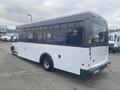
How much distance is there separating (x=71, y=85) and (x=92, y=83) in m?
1.00

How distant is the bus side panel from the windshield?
70 centimetres

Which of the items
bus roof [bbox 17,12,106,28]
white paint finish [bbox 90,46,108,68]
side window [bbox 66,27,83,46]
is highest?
bus roof [bbox 17,12,106,28]

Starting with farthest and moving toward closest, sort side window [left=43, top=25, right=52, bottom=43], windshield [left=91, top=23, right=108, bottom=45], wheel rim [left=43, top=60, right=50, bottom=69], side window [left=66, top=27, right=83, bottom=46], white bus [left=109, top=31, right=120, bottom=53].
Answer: white bus [left=109, top=31, right=120, bottom=53], wheel rim [left=43, top=60, right=50, bottom=69], side window [left=43, top=25, right=52, bottom=43], windshield [left=91, top=23, right=108, bottom=45], side window [left=66, top=27, right=83, bottom=46]

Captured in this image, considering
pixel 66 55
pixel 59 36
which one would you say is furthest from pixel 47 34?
pixel 66 55

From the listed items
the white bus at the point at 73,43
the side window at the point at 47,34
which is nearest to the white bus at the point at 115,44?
the white bus at the point at 73,43

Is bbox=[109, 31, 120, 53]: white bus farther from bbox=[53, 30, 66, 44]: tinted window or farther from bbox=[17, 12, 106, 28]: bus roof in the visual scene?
bbox=[53, 30, 66, 44]: tinted window

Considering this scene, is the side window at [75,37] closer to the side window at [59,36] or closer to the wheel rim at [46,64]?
the side window at [59,36]

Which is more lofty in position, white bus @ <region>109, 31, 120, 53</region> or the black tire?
white bus @ <region>109, 31, 120, 53</region>

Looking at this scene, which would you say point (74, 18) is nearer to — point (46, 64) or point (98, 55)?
point (98, 55)

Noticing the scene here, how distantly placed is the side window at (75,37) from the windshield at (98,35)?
1.75ft

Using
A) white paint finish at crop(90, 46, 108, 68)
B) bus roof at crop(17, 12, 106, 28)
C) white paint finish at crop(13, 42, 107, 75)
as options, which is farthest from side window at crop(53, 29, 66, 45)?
white paint finish at crop(90, 46, 108, 68)

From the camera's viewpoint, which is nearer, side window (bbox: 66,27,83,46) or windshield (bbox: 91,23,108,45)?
side window (bbox: 66,27,83,46)

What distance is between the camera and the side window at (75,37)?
5068 mm

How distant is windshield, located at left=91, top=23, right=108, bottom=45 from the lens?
17.0ft
